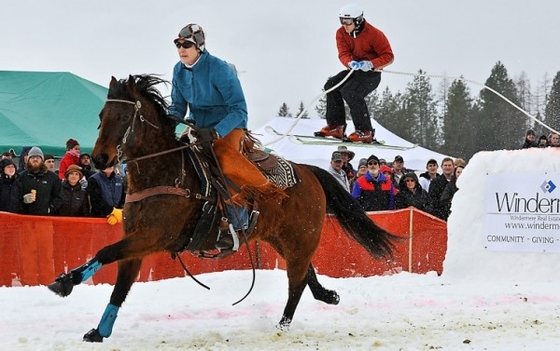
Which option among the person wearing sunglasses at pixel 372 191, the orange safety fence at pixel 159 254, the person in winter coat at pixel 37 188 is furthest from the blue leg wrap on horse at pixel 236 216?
the person wearing sunglasses at pixel 372 191


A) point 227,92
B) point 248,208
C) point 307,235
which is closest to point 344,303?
point 307,235

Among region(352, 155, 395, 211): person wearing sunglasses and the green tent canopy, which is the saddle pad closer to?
region(352, 155, 395, 211): person wearing sunglasses

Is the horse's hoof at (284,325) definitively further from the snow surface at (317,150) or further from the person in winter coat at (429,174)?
the snow surface at (317,150)

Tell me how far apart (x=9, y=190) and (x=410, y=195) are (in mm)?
5992

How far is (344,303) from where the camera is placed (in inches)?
352

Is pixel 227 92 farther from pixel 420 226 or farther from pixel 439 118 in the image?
pixel 439 118

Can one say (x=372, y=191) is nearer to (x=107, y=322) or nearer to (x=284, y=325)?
(x=284, y=325)

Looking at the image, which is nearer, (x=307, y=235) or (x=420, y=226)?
(x=307, y=235)

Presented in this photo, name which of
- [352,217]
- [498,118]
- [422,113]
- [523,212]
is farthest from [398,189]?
[422,113]

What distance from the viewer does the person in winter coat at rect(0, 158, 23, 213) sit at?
33.4ft

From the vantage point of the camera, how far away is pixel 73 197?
1070cm

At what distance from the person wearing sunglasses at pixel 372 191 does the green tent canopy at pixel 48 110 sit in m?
6.34

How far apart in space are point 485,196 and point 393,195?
1730 millimetres

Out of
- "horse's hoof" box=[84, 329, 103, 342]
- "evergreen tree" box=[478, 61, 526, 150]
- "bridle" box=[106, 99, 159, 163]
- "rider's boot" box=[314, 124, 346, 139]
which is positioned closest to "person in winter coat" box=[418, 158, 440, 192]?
"rider's boot" box=[314, 124, 346, 139]
